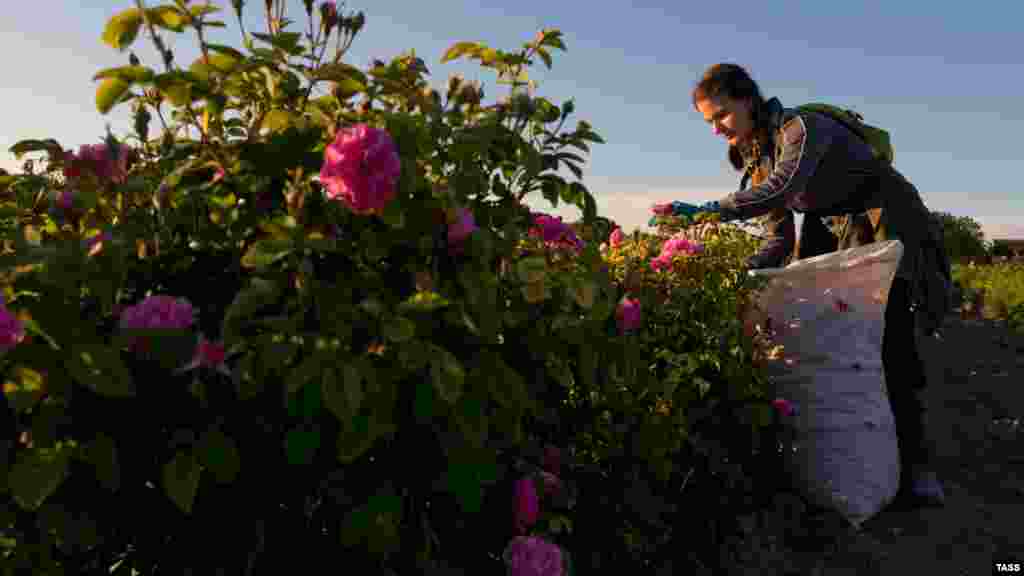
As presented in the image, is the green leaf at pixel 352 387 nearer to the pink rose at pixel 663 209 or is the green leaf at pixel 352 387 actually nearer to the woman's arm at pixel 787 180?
the pink rose at pixel 663 209

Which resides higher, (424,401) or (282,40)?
(282,40)

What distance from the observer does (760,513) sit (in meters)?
2.92

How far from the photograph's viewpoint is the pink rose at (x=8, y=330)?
1101 mm

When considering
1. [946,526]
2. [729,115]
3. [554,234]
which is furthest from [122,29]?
[946,526]

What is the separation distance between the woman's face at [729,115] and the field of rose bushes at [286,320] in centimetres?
170

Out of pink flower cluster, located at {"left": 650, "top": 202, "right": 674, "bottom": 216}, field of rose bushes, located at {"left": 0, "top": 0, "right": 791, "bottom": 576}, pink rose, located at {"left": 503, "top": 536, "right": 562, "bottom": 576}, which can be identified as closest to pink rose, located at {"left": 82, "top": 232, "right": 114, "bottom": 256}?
field of rose bushes, located at {"left": 0, "top": 0, "right": 791, "bottom": 576}

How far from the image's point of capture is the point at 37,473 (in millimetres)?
1123

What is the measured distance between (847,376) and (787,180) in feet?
2.45

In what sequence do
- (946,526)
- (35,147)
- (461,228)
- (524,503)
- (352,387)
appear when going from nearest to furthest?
(352,387) < (461,228) < (35,147) < (524,503) < (946,526)

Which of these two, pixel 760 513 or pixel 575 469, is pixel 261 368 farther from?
pixel 760 513

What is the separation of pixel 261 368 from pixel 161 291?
12.1 inches

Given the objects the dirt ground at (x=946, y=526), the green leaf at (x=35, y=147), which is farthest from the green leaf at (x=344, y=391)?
the dirt ground at (x=946, y=526)

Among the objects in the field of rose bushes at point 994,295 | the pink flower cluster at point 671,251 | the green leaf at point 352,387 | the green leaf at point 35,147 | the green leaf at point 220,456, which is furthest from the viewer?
the field of rose bushes at point 994,295

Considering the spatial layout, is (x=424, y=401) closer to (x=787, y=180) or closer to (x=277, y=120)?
(x=277, y=120)
